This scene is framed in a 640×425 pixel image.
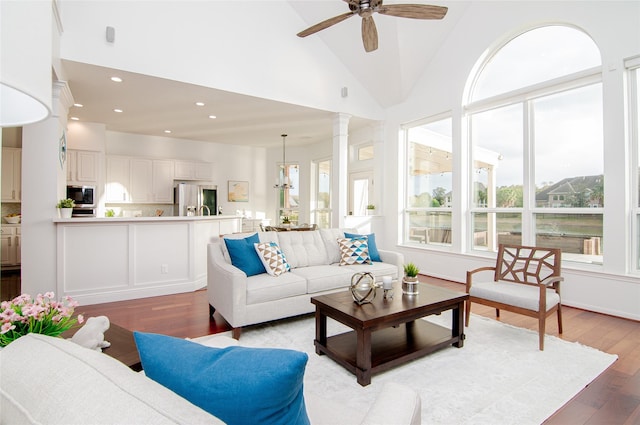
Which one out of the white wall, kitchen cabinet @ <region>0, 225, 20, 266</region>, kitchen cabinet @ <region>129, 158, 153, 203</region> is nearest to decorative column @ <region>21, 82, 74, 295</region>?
kitchen cabinet @ <region>0, 225, 20, 266</region>

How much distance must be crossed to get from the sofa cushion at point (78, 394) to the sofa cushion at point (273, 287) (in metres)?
2.35

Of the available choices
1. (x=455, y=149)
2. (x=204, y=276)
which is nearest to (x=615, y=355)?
(x=455, y=149)

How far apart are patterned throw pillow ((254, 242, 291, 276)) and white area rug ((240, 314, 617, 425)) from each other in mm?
606

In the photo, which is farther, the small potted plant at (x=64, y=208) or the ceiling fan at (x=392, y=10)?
the small potted plant at (x=64, y=208)

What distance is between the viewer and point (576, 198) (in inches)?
165

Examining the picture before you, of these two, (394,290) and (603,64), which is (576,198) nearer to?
(603,64)

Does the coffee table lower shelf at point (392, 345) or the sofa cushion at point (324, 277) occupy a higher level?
the sofa cushion at point (324, 277)

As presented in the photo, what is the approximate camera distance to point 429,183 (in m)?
6.21

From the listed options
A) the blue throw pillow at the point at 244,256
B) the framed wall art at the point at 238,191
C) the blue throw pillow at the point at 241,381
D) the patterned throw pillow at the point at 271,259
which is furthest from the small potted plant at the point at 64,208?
the framed wall art at the point at 238,191

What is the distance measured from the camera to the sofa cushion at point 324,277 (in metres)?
3.41

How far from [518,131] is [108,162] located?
308 inches

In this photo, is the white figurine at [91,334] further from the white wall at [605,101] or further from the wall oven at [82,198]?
the wall oven at [82,198]

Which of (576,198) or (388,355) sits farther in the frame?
(576,198)

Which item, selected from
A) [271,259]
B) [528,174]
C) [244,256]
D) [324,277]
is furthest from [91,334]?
[528,174]
